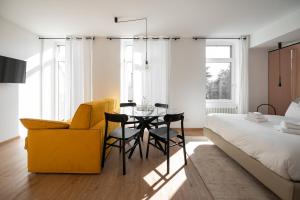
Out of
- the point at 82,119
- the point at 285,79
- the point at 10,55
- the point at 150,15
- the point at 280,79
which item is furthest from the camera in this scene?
the point at 280,79

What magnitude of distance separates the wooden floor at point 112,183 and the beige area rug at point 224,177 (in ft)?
0.41

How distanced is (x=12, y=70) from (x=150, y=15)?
315 cm

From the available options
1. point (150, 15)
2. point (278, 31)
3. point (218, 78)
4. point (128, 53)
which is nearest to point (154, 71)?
point (128, 53)

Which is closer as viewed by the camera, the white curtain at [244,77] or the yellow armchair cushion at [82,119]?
the yellow armchair cushion at [82,119]

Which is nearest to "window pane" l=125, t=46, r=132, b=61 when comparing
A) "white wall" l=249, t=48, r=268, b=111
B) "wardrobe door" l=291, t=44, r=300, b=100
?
"white wall" l=249, t=48, r=268, b=111

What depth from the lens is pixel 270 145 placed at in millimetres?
1855

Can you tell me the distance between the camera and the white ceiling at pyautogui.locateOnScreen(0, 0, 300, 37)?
3.01m

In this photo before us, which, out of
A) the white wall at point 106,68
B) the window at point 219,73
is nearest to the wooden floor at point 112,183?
the white wall at point 106,68

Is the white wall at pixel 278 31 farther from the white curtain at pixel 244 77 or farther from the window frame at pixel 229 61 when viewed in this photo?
the window frame at pixel 229 61

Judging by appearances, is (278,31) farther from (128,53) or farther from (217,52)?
(128,53)

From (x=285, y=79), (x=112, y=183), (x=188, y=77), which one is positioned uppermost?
(x=188, y=77)

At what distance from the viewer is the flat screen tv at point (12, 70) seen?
352 cm

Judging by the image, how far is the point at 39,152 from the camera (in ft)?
7.79

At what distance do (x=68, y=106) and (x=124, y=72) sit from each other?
1.77 m
